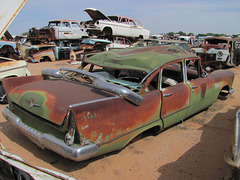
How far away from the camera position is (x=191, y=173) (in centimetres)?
261

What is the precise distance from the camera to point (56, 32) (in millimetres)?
15359

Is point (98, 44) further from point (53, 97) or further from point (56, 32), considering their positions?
point (53, 97)

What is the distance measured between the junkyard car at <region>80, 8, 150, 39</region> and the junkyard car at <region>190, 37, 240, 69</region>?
277 inches

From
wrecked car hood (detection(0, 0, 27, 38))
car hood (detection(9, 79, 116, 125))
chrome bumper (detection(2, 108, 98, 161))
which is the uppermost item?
wrecked car hood (detection(0, 0, 27, 38))

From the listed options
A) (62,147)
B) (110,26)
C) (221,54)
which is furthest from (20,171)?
(110,26)

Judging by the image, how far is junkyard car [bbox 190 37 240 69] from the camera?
10539mm

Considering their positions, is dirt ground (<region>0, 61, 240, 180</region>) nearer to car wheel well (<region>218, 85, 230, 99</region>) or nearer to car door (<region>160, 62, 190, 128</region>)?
car door (<region>160, 62, 190, 128</region>)

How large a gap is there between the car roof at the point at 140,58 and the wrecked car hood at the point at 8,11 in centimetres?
167

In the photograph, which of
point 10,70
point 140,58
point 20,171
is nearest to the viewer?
point 20,171

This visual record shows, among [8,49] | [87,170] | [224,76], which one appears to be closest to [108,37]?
[8,49]

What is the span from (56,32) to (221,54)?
1147cm

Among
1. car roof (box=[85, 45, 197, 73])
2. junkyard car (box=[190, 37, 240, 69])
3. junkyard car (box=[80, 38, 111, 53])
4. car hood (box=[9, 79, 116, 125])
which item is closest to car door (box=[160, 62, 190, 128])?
car roof (box=[85, 45, 197, 73])

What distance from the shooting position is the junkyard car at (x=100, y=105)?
7.54ft

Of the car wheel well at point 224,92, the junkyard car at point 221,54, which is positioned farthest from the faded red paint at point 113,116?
the junkyard car at point 221,54
